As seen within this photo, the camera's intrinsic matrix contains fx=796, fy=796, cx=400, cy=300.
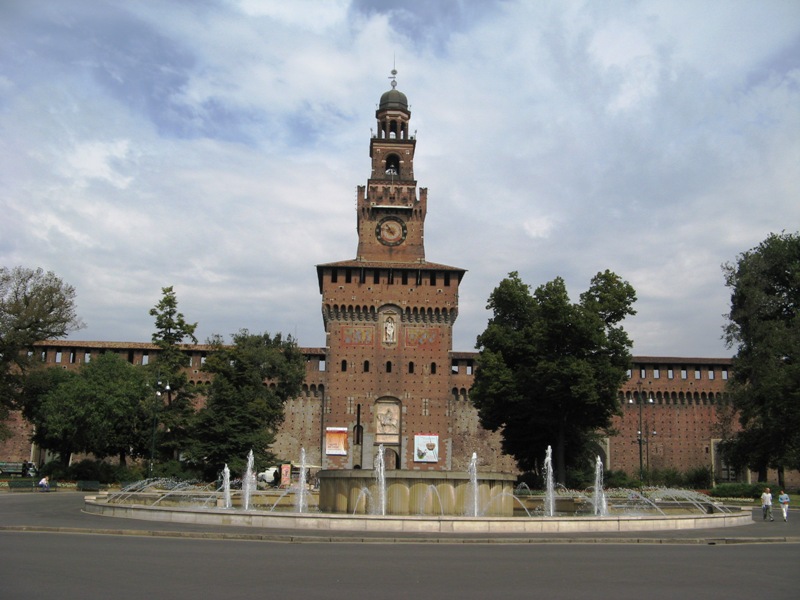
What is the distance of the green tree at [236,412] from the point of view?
125 feet

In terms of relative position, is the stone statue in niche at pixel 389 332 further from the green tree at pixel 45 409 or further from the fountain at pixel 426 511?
the fountain at pixel 426 511

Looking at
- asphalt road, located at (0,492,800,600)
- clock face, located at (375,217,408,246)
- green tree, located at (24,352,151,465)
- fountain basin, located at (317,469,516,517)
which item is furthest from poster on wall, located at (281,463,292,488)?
asphalt road, located at (0,492,800,600)

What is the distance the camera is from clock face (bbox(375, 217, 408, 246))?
55.1 meters

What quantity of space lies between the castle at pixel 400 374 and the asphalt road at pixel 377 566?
34839 millimetres

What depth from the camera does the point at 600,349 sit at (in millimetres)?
35031

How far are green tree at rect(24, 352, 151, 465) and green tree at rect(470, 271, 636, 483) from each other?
65.1ft

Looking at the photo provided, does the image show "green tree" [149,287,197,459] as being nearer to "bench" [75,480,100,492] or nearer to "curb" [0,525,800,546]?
"bench" [75,480,100,492]

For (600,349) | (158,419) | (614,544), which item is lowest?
(614,544)

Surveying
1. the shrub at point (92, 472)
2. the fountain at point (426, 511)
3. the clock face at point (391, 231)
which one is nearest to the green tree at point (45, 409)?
the shrub at point (92, 472)

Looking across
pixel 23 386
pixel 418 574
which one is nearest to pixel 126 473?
pixel 23 386

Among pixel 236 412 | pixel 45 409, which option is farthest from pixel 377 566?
pixel 45 409

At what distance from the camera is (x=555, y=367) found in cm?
3328

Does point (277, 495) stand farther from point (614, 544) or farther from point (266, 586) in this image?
point (266, 586)

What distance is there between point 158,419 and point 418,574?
3550cm
